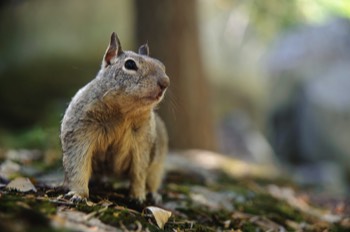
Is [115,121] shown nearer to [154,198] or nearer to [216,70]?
[154,198]

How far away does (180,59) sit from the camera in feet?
27.2

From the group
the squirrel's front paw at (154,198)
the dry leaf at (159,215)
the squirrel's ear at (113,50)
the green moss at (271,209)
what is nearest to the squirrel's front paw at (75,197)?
the dry leaf at (159,215)

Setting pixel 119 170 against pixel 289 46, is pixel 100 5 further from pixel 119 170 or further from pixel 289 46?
pixel 119 170

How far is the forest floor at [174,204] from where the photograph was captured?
260 centimetres

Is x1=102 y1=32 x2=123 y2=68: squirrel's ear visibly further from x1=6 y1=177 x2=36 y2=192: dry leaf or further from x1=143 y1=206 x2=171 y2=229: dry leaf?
x1=143 y1=206 x2=171 y2=229: dry leaf

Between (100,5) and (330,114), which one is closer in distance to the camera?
(330,114)

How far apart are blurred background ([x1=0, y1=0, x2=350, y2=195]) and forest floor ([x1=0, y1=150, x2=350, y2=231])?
1.42 metres

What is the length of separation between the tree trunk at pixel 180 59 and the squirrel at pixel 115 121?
4.05 metres

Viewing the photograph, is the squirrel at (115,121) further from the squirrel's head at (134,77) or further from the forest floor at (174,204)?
the forest floor at (174,204)

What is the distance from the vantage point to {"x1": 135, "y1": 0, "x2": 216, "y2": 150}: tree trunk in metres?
8.12

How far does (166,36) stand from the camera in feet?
26.7

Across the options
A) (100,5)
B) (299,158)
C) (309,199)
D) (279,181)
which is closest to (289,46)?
(299,158)

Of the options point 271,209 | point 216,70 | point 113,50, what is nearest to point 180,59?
point 271,209

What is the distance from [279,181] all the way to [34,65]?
7.66 metres
